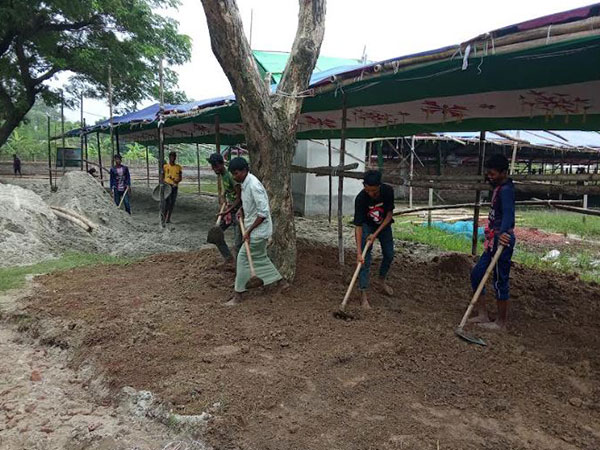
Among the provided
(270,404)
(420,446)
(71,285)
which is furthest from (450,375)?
(71,285)

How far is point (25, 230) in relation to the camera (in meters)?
7.50

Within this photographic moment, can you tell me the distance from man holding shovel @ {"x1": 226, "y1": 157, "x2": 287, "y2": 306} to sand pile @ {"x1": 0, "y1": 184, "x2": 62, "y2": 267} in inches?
159

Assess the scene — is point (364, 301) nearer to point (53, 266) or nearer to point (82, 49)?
point (53, 266)

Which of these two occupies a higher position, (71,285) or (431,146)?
(431,146)

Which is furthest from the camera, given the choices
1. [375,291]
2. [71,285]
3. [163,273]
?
[163,273]

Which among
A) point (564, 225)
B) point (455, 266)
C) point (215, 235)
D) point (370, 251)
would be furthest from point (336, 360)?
point (564, 225)

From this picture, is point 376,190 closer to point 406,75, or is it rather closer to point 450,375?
point 406,75

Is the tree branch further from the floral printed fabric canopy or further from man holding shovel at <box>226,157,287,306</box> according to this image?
man holding shovel at <box>226,157,287,306</box>

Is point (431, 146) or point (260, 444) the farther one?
point (431, 146)

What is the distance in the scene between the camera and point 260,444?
2639 millimetres

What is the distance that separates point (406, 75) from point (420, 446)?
10.7 feet

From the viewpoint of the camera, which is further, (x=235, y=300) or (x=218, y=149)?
(x=218, y=149)

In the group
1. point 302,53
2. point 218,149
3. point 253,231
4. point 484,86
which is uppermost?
point 302,53

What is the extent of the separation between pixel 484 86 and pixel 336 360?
10.9 feet
